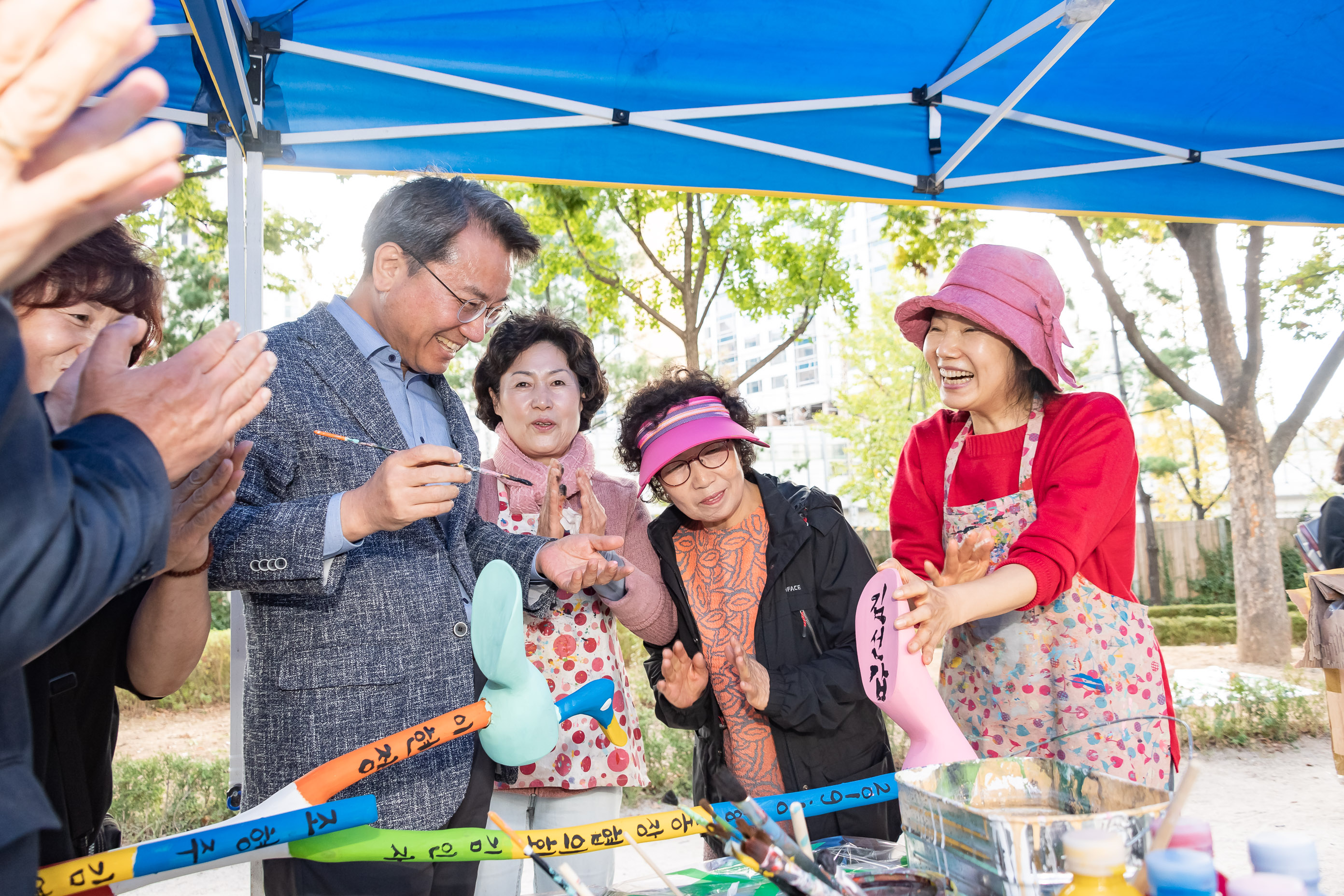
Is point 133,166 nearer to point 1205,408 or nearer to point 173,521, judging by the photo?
point 173,521

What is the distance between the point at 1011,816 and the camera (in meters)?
1.11

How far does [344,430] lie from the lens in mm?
1790

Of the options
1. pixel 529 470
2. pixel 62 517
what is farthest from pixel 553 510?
pixel 62 517

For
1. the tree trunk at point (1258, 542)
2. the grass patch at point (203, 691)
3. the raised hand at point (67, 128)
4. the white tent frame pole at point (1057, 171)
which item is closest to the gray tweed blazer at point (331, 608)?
the raised hand at point (67, 128)

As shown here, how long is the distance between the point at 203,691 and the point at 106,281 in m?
8.55

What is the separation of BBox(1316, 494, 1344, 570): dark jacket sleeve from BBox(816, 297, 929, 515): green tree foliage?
8.69 meters

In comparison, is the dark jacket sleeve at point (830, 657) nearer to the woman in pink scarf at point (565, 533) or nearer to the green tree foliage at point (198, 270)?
the woman in pink scarf at point (565, 533)

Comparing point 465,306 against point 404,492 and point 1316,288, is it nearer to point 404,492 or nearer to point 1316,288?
point 404,492

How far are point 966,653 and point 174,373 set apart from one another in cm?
184

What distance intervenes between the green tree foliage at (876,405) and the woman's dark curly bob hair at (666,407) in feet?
39.4

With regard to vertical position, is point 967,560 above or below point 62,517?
below

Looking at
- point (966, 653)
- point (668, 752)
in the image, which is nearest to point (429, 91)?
point (966, 653)

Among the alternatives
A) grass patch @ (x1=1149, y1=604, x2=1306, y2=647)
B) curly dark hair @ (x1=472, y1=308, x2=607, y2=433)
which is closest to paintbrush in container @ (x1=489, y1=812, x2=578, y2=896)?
curly dark hair @ (x1=472, y1=308, x2=607, y2=433)

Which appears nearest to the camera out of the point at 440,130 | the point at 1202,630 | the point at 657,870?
the point at 657,870
